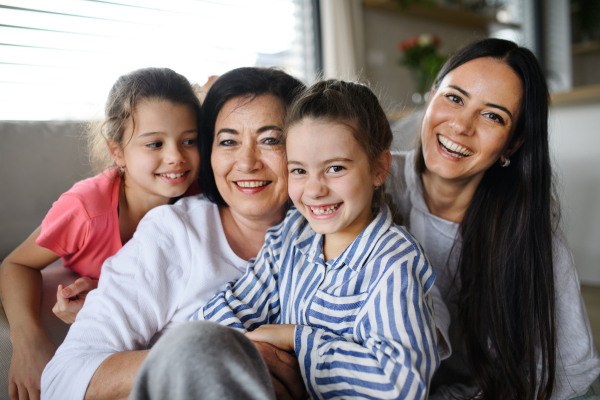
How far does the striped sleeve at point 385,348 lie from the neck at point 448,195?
539 millimetres

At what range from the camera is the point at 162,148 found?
1325 millimetres

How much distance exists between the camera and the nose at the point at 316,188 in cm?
97

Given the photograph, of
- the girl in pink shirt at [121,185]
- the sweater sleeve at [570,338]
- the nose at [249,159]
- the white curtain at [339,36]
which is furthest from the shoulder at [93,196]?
the white curtain at [339,36]

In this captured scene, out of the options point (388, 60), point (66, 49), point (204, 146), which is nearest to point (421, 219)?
point (204, 146)

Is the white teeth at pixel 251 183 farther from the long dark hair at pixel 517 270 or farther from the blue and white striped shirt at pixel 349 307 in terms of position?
the long dark hair at pixel 517 270

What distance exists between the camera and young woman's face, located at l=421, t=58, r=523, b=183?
1.23 metres

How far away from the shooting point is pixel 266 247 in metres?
1.16

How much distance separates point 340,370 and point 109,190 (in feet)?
3.04

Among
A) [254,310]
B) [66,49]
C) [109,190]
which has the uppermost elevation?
[66,49]

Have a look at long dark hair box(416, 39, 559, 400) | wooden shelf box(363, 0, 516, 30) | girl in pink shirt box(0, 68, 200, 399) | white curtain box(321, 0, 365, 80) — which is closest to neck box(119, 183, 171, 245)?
girl in pink shirt box(0, 68, 200, 399)

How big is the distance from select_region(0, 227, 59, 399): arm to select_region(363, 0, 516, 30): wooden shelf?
376 centimetres

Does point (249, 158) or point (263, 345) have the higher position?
point (249, 158)

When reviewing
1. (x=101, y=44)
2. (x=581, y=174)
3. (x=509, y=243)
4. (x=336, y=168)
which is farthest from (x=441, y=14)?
(x=336, y=168)

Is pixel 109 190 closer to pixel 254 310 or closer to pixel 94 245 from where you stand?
pixel 94 245
